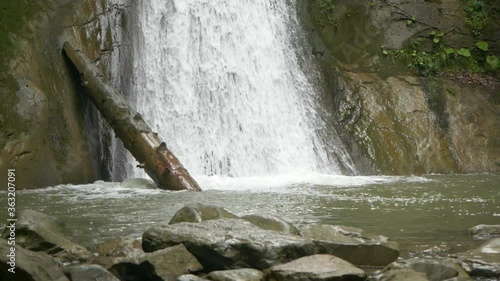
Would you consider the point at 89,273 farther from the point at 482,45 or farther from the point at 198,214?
the point at 482,45

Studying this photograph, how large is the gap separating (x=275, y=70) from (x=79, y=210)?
7153 millimetres

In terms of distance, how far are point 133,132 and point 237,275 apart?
20.0 feet

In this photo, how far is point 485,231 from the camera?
20.4 feet

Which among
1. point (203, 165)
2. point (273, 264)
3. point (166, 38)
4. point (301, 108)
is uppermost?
point (166, 38)

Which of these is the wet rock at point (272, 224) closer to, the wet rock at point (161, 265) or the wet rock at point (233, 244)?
the wet rock at point (233, 244)

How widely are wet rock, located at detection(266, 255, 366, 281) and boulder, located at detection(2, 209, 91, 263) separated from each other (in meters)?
1.56

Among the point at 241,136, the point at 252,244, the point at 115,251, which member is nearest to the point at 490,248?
the point at 252,244

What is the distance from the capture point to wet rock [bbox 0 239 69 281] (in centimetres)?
436

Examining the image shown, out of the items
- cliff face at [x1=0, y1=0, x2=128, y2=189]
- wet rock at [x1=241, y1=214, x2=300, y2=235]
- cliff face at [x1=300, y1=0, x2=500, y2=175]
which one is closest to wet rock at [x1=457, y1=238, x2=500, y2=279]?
wet rock at [x1=241, y1=214, x2=300, y2=235]

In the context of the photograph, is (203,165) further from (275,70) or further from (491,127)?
(491,127)

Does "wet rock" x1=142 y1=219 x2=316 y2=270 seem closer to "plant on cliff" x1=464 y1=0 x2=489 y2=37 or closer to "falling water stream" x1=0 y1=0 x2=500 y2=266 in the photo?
"falling water stream" x1=0 y1=0 x2=500 y2=266

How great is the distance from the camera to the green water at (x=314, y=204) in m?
6.52

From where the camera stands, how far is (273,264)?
16.3 feet

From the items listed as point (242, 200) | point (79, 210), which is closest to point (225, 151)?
point (242, 200)
